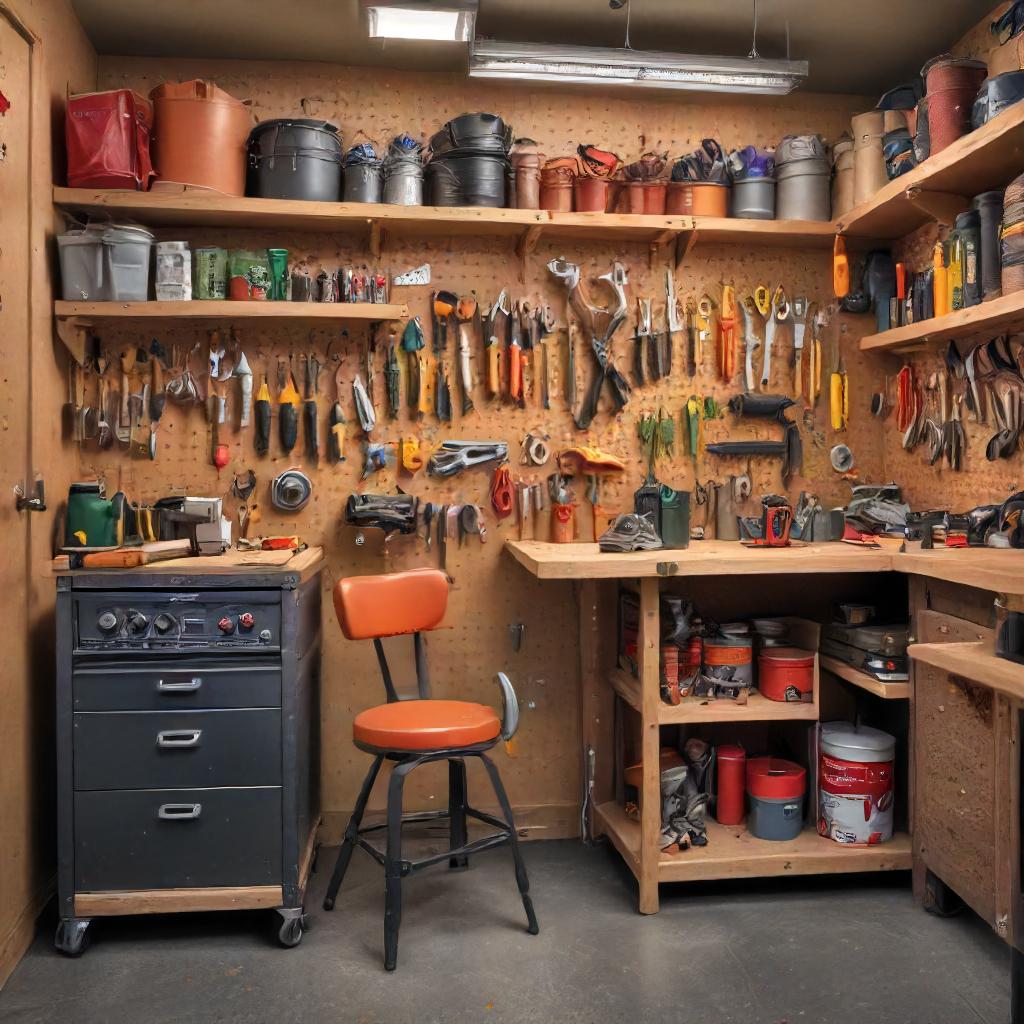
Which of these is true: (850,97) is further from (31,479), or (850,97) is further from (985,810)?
(31,479)

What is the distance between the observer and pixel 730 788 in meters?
3.09

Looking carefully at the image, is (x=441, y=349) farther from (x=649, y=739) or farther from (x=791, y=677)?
(x=791, y=677)

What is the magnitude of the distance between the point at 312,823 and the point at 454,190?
2.21 meters

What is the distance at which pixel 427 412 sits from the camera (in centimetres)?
332

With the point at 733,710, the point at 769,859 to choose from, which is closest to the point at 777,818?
the point at 769,859

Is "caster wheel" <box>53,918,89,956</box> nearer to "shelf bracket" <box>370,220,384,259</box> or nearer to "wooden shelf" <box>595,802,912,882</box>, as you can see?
"wooden shelf" <box>595,802,912,882</box>

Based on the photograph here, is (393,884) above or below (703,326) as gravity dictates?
below

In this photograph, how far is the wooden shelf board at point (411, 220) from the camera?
9.61ft

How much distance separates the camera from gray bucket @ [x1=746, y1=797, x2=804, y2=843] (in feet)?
9.65

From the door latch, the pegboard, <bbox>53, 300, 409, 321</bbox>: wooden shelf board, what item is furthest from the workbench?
the door latch

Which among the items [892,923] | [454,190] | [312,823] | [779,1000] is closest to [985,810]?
[892,923]

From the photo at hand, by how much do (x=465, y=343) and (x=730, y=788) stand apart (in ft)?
6.01

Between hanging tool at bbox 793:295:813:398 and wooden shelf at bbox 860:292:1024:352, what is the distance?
0.22 m

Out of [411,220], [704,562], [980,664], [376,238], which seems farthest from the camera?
[376,238]
